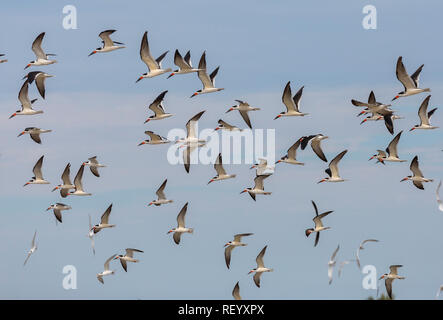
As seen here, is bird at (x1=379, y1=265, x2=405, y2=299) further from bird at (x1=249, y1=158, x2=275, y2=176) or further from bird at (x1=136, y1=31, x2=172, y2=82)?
bird at (x1=136, y1=31, x2=172, y2=82)

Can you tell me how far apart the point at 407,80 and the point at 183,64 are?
415 inches

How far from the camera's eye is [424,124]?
5697 centimetres

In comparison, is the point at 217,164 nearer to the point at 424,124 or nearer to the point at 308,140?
the point at 308,140

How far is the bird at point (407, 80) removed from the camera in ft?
175

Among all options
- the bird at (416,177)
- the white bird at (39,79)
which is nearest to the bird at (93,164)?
the white bird at (39,79)

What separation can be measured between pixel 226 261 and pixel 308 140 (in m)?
8.60

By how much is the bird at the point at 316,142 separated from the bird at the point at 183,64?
A: 6.35 meters

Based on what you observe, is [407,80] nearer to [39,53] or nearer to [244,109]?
[244,109]

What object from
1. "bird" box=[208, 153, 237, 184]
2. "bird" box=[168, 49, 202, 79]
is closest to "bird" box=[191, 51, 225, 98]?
"bird" box=[168, 49, 202, 79]

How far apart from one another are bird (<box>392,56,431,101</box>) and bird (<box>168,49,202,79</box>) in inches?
375

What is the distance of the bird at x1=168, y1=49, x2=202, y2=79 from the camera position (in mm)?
55875

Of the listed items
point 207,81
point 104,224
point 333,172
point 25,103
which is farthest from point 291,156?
point 25,103
